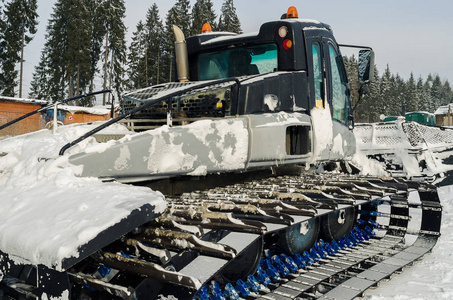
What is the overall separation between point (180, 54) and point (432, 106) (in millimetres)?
105860

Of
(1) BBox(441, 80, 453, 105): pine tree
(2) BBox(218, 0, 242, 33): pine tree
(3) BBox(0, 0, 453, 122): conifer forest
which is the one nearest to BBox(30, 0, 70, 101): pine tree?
(3) BBox(0, 0, 453, 122): conifer forest

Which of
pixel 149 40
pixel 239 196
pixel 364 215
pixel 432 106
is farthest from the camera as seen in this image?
pixel 432 106

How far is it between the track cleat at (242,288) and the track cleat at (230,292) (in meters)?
0.10

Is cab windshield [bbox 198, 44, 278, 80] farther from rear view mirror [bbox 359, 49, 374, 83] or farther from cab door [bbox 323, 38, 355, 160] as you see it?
rear view mirror [bbox 359, 49, 374, 83]

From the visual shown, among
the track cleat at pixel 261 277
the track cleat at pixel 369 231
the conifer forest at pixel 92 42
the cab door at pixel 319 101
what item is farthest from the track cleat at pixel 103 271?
the conifer forest at pixel 92 42

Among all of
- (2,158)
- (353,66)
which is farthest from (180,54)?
(353,66)

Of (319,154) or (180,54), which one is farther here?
(180,54)

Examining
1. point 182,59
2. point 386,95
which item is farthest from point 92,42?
point 386,95

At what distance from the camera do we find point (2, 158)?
3328 millimetres

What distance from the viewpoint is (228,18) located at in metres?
50.9

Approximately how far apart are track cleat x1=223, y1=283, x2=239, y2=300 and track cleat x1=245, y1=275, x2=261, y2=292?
24 centimetres

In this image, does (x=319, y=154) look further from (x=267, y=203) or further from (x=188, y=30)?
(x=188, y=30)

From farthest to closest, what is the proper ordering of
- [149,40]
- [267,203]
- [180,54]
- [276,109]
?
[149,40] → [180,54] → [276,109] → [267,203]

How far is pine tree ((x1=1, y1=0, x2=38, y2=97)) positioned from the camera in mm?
37281
